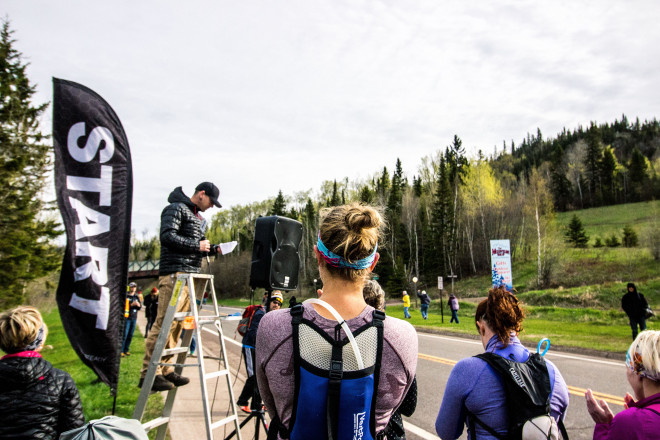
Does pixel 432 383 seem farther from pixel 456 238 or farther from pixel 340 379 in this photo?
pixel 456 238

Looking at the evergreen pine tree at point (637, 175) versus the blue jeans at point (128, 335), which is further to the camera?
the evergreen pine tree at point (637, 175)

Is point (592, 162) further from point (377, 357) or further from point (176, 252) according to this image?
point (377, 357)

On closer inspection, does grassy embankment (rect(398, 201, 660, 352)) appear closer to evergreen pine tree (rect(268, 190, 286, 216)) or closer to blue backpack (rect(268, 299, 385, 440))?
blue backpack (rect(268, 299, 385, 440))

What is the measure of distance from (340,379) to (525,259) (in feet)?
178

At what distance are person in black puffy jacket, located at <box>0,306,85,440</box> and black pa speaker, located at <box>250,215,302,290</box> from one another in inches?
67.4

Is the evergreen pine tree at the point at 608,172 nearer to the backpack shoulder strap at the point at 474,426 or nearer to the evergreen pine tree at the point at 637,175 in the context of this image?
the evergreen pine tree at the point at 637,175

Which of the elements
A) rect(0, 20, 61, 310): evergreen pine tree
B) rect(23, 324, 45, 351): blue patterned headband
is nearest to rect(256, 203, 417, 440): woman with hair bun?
rect(23, 324, 45, 351): blue patterned headband

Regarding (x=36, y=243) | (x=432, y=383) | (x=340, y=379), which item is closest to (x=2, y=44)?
(x=36, y=243)

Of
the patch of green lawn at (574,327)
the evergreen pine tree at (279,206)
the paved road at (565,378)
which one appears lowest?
the patch of green lawn at (574,327)

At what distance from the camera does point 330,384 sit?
4.71ft

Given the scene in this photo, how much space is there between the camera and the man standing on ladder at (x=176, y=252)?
12.1 ft

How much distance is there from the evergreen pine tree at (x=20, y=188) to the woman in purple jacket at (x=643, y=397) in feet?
58.6

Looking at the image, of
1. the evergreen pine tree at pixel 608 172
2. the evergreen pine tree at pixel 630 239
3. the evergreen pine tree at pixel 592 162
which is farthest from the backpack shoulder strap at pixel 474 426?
the evergreen pine tree at pixel 592 162

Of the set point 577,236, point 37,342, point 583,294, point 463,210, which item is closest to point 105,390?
point 37,342
